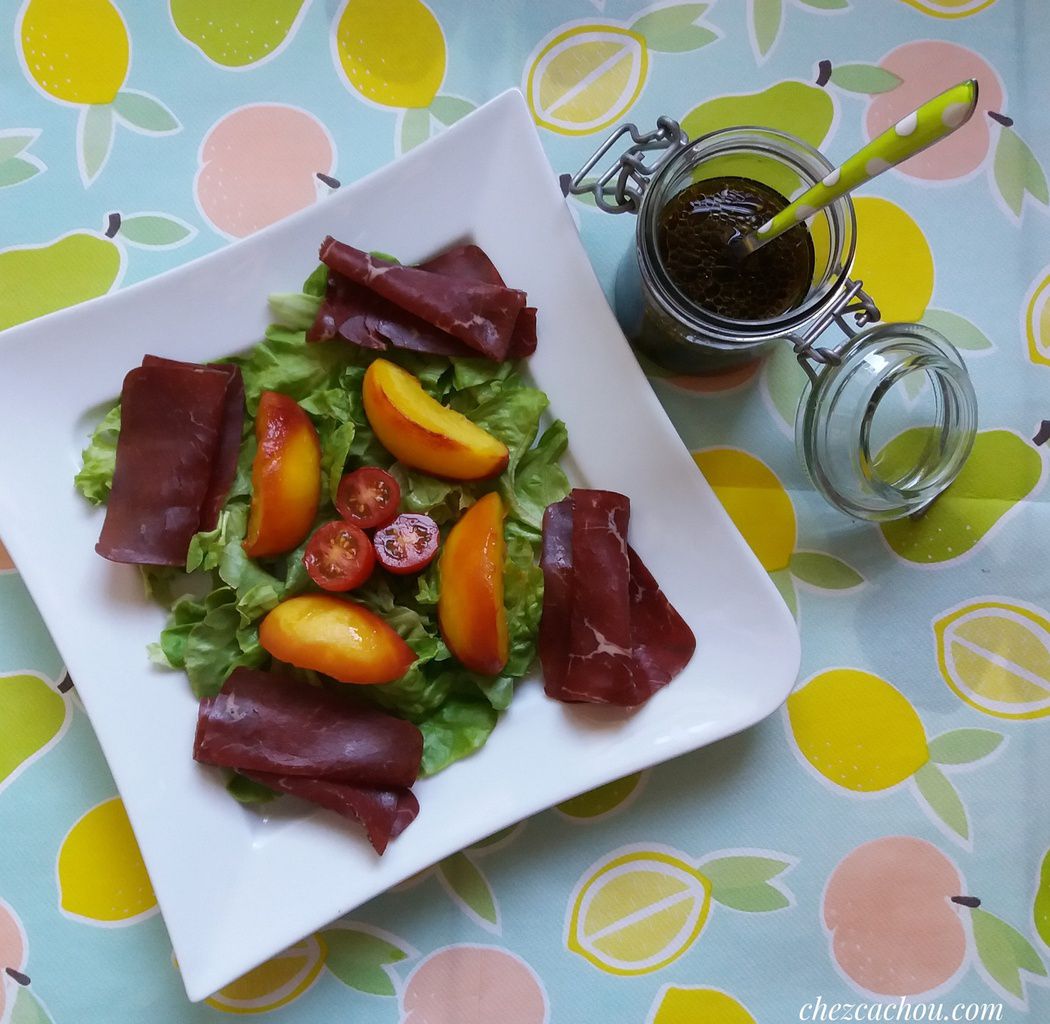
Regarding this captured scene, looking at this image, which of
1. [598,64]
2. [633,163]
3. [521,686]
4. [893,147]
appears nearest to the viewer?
[893,147]

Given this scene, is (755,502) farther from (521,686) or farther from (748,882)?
(748,882)

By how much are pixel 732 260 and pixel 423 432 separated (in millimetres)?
411

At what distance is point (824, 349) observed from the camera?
3.61ft

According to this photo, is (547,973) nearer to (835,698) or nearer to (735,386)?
(835,698)

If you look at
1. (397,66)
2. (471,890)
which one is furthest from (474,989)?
(397,66)

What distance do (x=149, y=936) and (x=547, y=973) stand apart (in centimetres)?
52

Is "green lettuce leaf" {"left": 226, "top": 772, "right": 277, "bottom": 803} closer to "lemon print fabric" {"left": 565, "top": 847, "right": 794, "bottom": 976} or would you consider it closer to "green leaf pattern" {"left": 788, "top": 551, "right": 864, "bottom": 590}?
"lemon print fabric" {"left": 565, "top": 847, "right": 794, "bottom": 976}

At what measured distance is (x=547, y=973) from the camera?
1174mm

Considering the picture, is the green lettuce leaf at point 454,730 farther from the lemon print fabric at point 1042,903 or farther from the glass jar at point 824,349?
the lemon print fabric at point 1042,903

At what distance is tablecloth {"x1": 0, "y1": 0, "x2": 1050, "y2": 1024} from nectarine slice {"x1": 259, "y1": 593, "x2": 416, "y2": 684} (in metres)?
0.30

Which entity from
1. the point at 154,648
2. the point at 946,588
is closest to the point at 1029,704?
the point at 946,588

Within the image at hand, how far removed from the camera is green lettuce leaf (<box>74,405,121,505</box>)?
110 cm

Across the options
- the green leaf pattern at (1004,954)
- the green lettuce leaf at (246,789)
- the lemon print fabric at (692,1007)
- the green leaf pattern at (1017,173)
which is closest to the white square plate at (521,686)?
the green lettuce leaf at (246,789)

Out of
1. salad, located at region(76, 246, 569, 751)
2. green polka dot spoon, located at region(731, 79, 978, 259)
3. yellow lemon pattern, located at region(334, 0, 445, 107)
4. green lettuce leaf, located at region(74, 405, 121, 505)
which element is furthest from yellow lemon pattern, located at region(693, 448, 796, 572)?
green lettuce leaf, located at region(74, 405, 121, 505)
